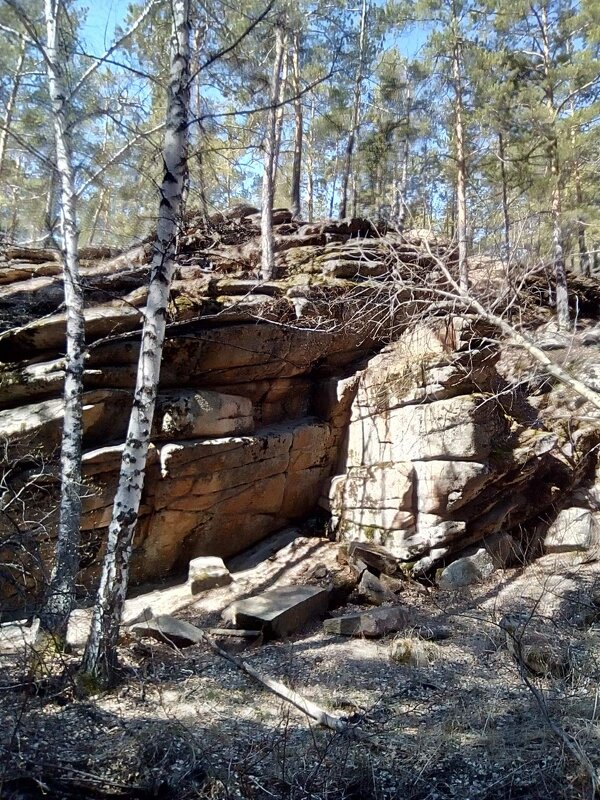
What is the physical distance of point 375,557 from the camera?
880 centimetres

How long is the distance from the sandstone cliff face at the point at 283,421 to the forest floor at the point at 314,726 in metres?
2.62

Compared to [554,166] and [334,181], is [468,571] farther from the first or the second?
[334,181]

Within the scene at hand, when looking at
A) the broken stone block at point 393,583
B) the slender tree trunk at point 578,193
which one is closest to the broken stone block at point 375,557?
the broken stone block at point 393,583

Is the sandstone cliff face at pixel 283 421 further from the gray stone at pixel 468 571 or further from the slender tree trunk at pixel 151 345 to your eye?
the slender tree trunk at pixel 151 345

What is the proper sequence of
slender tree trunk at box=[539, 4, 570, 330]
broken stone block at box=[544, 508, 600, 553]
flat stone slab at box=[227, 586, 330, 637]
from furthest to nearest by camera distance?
slender tree trunk at box=[539, 4, 570, 330] → broken stone block at box=[544, 508, 600, 553] → flat stone slab at box=[227, 586, 330, 637]

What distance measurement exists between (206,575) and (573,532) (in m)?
6.45

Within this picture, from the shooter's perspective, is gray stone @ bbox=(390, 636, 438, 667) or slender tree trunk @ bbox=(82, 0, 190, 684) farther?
gray stone @ bbox=(390, 636, 438, 667)

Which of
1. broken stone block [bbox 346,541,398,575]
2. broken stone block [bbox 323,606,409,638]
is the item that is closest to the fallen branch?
broken stone block [bbox 323,606,409,638]

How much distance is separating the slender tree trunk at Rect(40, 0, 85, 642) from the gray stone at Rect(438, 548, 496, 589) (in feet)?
18.5

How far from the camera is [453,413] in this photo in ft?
29.7

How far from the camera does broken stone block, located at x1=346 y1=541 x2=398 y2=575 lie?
8750 mm

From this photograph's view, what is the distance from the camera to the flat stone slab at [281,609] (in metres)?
6.74

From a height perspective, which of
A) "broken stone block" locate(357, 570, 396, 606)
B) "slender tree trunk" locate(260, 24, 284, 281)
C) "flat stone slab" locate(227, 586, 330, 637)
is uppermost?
"slender tree trunk" locate(260, 24, 284, 281)

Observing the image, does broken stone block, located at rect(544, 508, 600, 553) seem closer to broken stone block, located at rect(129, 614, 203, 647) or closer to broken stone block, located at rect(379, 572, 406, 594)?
broken stone block, located at rect(379, 572, 406, 594)
